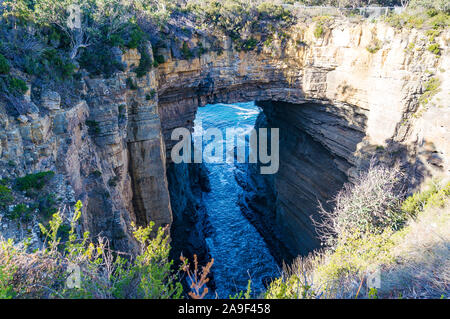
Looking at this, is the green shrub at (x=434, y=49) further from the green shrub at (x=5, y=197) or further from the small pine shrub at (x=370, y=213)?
the green shrub at (x=5, y=197)

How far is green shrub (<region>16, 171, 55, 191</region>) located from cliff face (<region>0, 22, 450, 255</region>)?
0.30 m

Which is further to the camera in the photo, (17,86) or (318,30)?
(318,30)

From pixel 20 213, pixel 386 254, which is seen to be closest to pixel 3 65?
pixel 20 213

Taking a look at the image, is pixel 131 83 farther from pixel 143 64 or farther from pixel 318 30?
pixel 318 30

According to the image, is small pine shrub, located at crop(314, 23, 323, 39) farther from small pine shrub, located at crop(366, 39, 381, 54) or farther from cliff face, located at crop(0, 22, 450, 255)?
small pine shrub, located at crop(366, 39, 381, 54)

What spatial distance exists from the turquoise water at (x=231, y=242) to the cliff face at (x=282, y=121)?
219 centimetres

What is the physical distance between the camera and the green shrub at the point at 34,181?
6.46 m

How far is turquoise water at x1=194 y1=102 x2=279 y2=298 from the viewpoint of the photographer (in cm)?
1858

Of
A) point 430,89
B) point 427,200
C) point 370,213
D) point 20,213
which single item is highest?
point 430,89

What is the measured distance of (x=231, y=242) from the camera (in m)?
21.3

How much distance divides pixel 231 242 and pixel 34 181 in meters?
16.3
